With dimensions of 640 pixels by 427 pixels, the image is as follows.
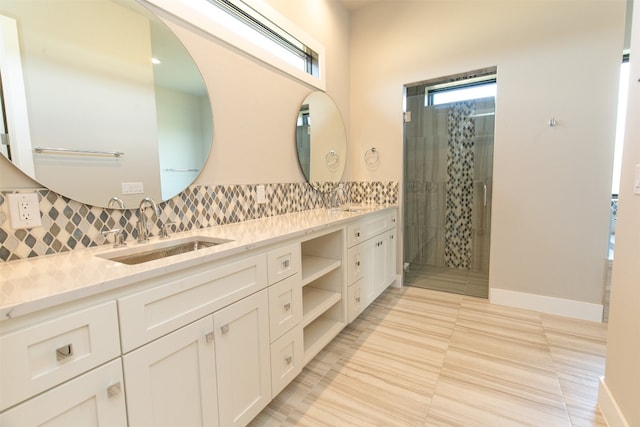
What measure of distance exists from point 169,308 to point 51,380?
319mm

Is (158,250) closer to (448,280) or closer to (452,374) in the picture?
(452,374)

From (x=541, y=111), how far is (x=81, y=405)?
3266 mm

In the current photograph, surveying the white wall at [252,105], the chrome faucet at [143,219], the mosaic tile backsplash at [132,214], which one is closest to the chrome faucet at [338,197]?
the mosaic tile backsplash at [132,214]

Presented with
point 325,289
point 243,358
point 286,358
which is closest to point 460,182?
point 325,289

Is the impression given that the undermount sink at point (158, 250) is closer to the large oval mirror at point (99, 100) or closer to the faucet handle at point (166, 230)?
the faucet handle at point (166, 230)

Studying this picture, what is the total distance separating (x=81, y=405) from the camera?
0.78 meters

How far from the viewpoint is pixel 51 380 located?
72 centimetres

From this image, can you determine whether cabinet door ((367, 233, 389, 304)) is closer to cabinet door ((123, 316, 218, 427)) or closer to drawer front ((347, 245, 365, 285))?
drawer front ((347, 245, 365, 285))

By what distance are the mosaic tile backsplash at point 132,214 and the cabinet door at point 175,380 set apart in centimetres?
63

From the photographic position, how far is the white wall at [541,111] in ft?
7.50

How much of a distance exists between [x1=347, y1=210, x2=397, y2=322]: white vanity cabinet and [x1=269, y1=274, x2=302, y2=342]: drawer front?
2.16 feet

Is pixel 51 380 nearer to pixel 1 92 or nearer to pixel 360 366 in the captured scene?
pixel 1 92

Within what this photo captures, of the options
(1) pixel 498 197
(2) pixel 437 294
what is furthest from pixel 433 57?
(2) pixel 437 294

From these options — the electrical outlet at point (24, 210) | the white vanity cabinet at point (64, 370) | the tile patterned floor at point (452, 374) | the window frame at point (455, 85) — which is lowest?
the tile patterned floor at point (452, 374)
